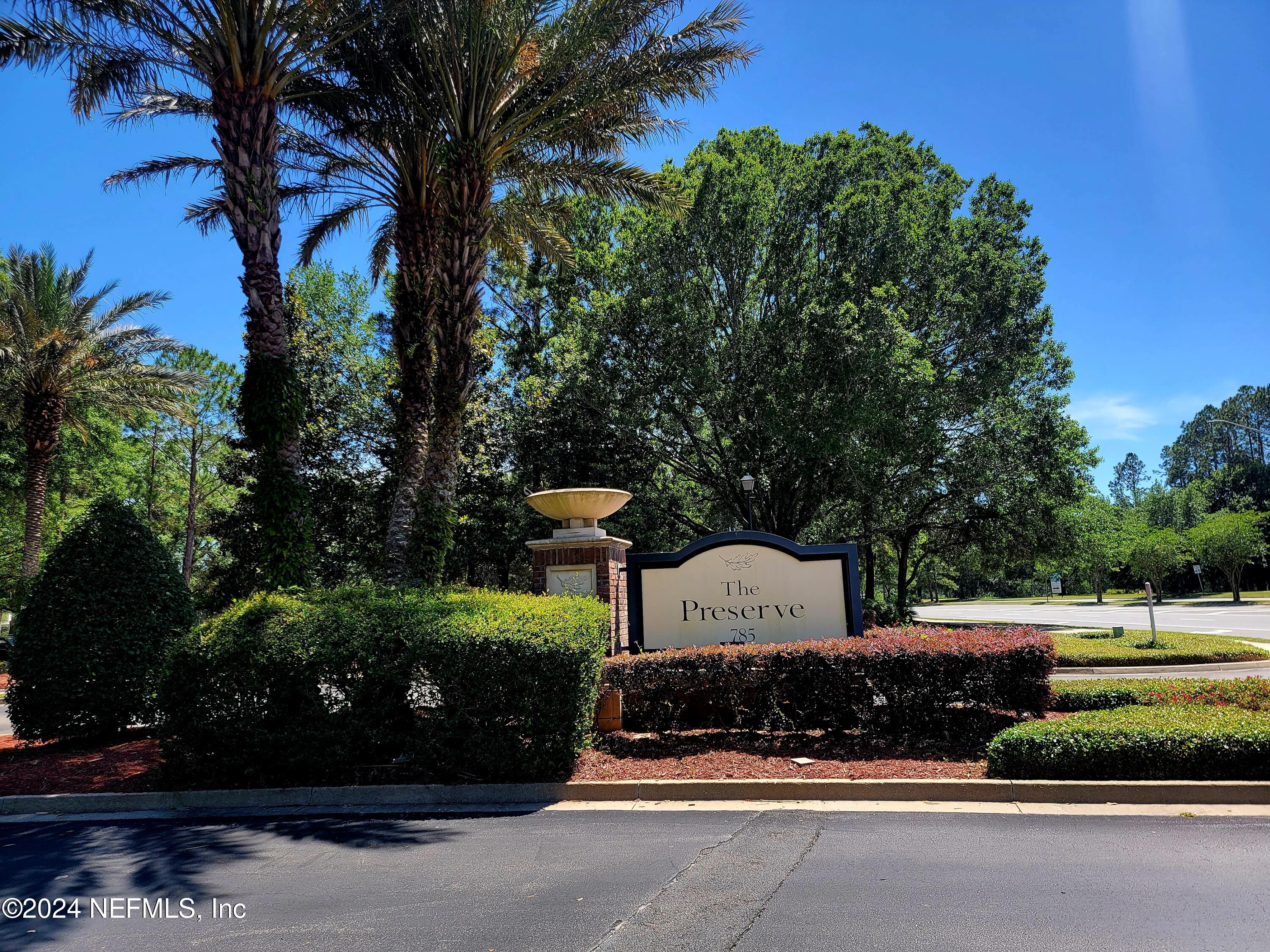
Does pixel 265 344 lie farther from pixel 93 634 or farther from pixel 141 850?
pixel 141 850

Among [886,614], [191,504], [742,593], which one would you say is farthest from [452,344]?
[191,504]

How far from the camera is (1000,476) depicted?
20.2 metres

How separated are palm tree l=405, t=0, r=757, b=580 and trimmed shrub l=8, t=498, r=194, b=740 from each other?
3325 millimetres

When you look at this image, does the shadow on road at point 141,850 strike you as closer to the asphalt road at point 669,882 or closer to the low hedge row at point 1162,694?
the asphalt road at point 669,882

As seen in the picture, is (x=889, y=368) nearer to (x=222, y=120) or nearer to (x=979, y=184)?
(x=979, y=184)

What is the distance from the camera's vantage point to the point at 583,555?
9.67 metres

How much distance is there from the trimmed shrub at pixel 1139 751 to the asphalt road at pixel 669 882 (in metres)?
0.58

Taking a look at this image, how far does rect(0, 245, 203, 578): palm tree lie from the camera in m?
20.7

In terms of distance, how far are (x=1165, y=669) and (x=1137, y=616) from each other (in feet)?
75.5

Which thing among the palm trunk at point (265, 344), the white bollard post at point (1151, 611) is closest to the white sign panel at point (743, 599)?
the palm trunk at point (265, 344)

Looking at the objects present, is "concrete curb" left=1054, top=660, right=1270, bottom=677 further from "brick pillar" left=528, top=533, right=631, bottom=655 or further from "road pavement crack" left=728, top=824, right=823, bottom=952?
"road pavement crack" left=728, top=824, right=823, bottom=952

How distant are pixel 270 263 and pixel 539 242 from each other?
6.28 m

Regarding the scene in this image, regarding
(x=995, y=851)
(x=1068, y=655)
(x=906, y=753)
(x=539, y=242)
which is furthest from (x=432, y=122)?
(x=1068, y=655)

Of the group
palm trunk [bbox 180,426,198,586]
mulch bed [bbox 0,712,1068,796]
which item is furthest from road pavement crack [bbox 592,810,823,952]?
palm trunk [bbox 180,426,198,586]
